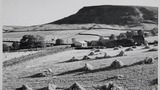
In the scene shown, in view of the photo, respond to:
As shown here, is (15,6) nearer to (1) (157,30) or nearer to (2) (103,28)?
(2) (103,28)

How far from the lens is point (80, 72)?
415 centimetres

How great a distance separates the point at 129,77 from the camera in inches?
170

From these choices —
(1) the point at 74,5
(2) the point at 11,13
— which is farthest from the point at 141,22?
(2) the point at 11,13

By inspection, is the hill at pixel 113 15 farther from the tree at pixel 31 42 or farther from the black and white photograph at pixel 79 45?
the tree at pixel 31 42

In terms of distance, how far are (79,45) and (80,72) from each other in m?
0.40

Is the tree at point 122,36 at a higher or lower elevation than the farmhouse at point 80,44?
higher

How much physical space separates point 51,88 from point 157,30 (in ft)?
6.50

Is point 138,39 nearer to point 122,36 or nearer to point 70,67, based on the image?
point 122,36

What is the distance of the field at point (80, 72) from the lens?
3.82 metres

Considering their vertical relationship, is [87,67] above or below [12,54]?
below

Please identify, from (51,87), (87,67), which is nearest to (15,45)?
(51,87)

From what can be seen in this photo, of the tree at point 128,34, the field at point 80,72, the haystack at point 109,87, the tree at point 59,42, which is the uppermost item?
the tree at point 128,34

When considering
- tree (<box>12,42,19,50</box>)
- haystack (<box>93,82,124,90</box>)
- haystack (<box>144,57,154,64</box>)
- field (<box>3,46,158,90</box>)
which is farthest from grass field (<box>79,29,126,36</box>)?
tree (<box>12,42,19,50</box>)

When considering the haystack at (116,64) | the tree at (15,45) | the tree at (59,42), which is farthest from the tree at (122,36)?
the tree at (15,45)
